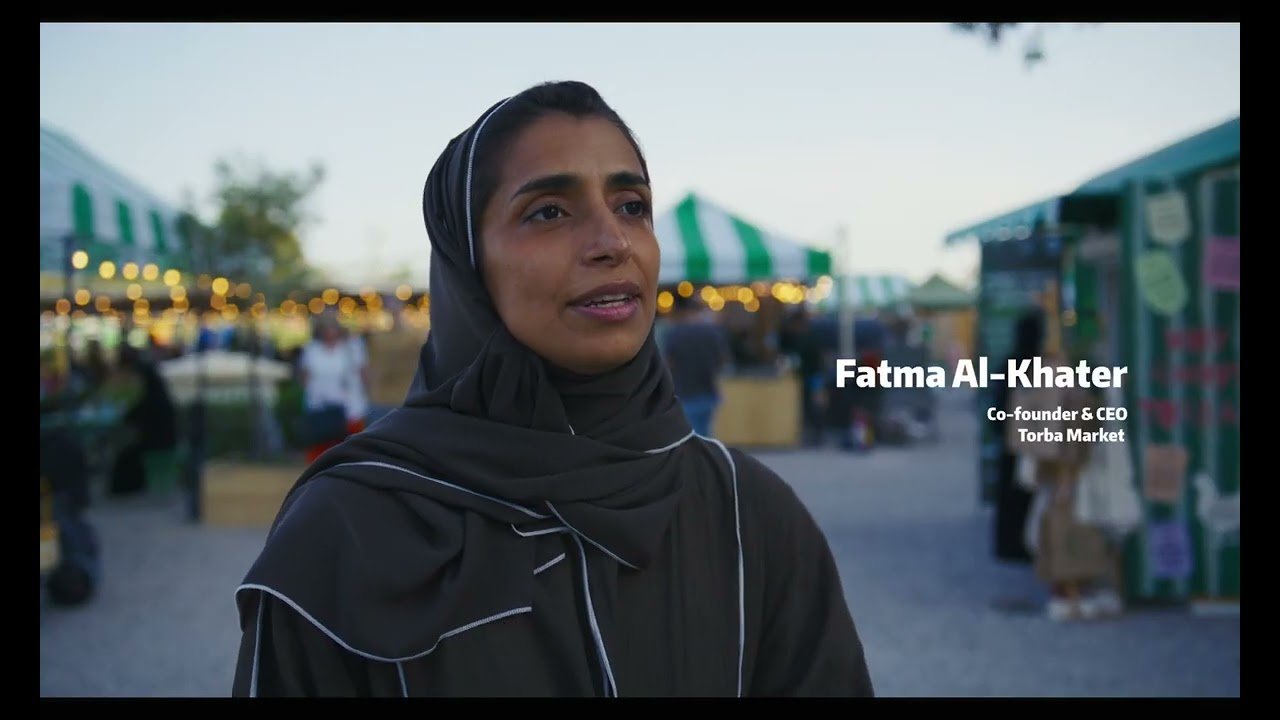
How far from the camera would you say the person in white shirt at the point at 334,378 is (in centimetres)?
946

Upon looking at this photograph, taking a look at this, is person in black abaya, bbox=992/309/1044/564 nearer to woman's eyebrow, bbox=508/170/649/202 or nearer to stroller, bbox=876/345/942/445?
woman's eyebrow, bbox=508/170/649/202

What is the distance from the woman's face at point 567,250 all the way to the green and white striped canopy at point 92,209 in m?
6.26

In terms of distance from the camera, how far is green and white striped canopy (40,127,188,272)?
6809mm

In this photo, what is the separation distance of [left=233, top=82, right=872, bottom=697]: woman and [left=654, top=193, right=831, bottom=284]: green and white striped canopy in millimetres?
10503

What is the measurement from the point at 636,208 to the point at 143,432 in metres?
11.0

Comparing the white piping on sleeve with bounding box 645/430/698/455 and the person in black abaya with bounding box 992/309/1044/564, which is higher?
the white piping on sleeve with bounding box 645/430/698/455

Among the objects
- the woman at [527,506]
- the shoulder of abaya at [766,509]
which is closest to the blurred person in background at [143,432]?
the woman at [527,506]

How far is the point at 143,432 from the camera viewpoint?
36.7 feet

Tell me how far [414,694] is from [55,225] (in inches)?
254

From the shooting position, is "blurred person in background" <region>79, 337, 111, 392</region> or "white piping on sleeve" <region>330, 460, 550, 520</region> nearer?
"white piping on sleeve" <region>330, 460, 550, 520</region>

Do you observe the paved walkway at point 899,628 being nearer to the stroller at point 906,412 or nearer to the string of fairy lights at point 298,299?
the string of fairy lights at point 298,299

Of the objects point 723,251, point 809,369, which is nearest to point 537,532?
point 723,251

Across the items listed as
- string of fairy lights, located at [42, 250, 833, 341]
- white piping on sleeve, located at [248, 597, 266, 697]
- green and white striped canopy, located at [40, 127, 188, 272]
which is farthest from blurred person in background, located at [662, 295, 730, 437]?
white piping on sleeve, located at [248, 597, 266, 697]
